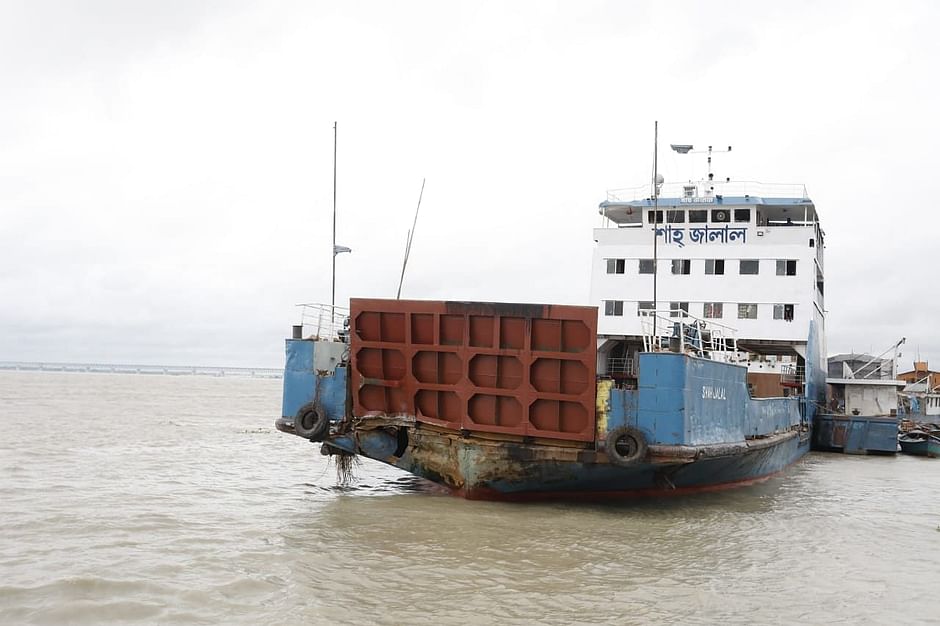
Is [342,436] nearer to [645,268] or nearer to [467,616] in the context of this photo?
[467,616]

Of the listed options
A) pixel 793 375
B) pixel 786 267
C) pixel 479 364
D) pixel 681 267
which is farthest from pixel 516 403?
pixel 793 375

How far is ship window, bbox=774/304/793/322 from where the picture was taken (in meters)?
20.0

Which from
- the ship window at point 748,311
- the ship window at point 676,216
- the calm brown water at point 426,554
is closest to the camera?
the calm brown water at point 426,554

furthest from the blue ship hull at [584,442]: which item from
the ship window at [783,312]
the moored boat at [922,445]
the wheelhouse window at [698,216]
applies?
the moored boat at [922,445]

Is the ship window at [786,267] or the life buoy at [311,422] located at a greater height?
the ship window at [786,267]

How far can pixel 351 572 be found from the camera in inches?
336

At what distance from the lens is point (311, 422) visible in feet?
43.3

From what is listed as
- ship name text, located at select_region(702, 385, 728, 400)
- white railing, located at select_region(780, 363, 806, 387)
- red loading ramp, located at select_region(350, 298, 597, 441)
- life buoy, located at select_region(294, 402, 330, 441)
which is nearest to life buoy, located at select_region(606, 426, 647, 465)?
red loading ramp, located at select_region(350, 298, 597, 441)

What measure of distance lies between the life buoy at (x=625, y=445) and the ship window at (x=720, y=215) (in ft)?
35.0

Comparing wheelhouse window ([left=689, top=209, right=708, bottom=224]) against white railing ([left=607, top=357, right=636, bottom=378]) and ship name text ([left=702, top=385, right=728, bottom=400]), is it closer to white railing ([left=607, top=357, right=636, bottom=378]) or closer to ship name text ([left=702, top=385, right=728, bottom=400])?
white railing ([left=607, top=357, right=636, bottom=378])

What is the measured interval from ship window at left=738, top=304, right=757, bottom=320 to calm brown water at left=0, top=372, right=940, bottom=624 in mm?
4881

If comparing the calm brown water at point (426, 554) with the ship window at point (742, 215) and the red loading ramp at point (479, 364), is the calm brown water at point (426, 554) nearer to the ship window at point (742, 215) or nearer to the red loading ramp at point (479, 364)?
the red loading ramp at point (479, 364)

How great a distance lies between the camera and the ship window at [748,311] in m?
20.2

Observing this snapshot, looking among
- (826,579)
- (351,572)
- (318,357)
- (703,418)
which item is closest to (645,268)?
(703,418)
